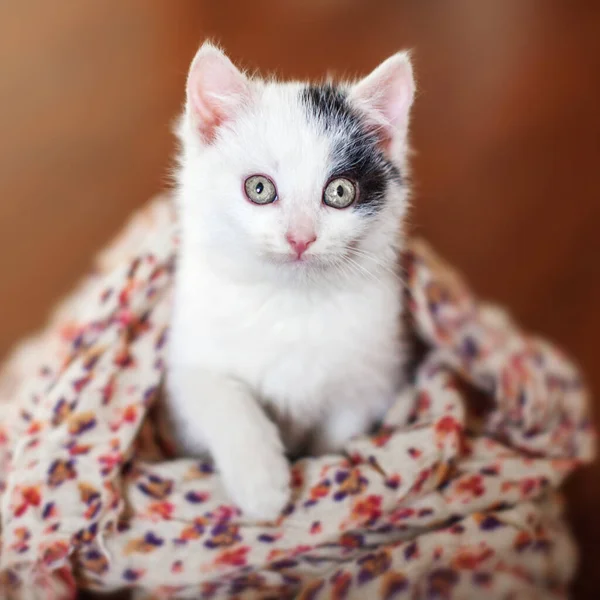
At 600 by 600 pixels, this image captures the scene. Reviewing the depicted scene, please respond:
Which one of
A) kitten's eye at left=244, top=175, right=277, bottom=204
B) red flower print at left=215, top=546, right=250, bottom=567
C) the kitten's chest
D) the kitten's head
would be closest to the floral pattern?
red flower print at left=215, top=546, right=250, bottom=567

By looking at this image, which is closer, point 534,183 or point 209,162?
point 209,162

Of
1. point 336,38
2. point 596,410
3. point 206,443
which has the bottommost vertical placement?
point 206,443

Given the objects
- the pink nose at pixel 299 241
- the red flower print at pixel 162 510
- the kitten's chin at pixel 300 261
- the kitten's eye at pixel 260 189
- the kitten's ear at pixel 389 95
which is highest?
the kitten's ear at pixel 389 95

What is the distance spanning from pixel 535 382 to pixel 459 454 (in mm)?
328

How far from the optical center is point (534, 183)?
2.36 meters

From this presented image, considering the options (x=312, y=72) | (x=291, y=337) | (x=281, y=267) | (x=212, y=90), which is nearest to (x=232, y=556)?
(x=291, y=337)

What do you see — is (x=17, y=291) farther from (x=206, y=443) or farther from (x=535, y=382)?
(x=535, y=382)

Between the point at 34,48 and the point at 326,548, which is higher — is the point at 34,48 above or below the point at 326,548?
above

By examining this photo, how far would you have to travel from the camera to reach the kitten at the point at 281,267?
100 cm

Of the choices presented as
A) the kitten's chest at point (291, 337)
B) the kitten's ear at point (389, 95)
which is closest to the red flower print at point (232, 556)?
the kitten's chest at point (291, 337)

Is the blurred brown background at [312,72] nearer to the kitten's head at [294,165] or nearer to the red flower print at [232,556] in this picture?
the kitten's head at [294,165]

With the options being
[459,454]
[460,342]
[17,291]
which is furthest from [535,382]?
[17,291]

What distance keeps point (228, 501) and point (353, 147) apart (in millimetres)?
670

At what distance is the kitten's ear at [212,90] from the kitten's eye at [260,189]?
14 centimetres
